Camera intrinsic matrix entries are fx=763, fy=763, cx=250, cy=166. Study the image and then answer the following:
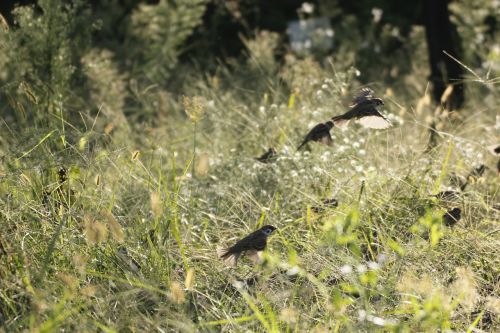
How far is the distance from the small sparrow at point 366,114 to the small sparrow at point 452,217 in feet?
1.36

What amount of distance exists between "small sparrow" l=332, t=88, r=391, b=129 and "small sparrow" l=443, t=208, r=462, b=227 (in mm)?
416

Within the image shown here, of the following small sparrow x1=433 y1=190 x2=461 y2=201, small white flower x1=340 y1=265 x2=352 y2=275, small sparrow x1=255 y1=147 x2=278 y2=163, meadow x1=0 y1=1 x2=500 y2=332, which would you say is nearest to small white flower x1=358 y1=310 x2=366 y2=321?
meadow x1=0 y1=1 x2=500 y2=332

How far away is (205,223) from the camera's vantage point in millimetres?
2926

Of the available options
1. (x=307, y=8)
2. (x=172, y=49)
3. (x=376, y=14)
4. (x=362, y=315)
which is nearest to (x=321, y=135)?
(x=362, y=315)

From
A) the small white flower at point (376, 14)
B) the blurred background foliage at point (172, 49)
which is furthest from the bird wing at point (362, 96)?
the small white flower at point (376, 14)

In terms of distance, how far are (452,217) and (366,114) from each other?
483 millimetres

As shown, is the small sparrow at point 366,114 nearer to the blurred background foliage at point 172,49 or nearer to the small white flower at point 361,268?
the small white flower at point 361,268

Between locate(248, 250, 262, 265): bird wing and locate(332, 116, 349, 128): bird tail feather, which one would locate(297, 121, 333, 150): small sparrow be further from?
locate(248, 250, 262, 265): bird wing

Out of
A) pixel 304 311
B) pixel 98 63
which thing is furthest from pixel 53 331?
pixel 98 63

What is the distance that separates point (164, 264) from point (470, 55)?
5176mm

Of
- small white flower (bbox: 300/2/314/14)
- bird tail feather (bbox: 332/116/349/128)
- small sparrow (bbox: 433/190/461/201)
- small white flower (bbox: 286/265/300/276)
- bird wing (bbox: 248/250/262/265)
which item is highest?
bird tail feather (bbox: 332/116/349/128)

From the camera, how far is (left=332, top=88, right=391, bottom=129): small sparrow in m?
2.64

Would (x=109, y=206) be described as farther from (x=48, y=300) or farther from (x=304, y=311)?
(x=304, y=311)

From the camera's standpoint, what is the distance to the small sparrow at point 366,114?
2.64 meters
